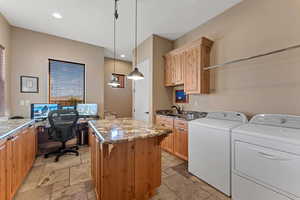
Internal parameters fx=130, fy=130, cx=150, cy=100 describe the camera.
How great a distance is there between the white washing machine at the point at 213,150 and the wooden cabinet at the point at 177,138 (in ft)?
1.30

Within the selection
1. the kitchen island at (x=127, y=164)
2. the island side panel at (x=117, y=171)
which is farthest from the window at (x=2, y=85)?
the island side panel at (x=117, y=171)

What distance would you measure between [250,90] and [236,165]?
1298 mm

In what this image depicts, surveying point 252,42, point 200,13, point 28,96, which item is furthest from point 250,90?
point 28,96

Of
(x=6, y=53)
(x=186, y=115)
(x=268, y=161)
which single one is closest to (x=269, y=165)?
(x=268, y=161)

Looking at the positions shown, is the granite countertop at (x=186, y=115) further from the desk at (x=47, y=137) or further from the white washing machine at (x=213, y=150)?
the desk at (x=47, y=137)

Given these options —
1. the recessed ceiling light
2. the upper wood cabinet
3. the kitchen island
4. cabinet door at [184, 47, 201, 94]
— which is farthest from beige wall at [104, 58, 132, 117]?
the kitchen island

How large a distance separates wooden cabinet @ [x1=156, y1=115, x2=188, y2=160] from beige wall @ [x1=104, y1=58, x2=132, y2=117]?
2978 mm

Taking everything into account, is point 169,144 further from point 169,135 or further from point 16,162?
point 16,162

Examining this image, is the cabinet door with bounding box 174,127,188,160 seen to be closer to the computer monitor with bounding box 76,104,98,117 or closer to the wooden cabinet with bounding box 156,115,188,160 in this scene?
the wooden cabinet with bounding box 156,115,188,160

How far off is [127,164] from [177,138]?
168cm

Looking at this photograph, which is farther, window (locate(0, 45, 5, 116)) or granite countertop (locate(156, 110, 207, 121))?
granite countertop (locate(156, 110, 207, 121))

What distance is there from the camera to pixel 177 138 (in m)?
2.91

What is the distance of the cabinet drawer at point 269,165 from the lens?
1.25 metres

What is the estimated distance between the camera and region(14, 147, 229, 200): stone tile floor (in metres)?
1.77
